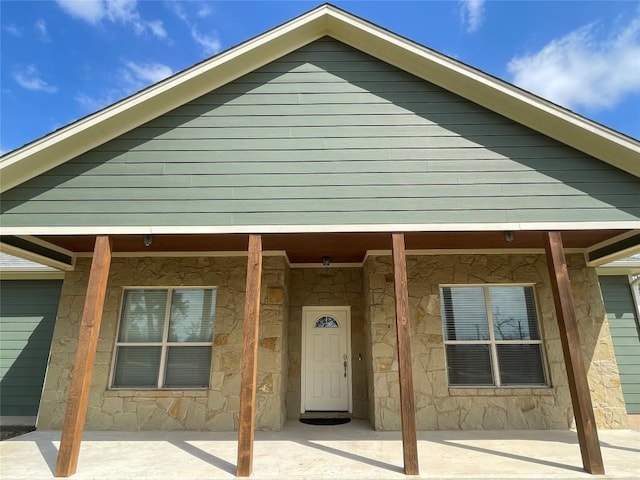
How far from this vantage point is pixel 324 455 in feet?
13.5

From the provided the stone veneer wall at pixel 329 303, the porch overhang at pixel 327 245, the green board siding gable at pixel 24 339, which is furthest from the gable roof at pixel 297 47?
the green board siding gable at pixel 24 339

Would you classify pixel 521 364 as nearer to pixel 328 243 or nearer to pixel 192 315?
pixel 328 243

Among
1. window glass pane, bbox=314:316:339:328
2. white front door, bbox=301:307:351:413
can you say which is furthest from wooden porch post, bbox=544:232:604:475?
window glass pane, bbox=314:316:339:328

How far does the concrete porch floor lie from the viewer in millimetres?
3465

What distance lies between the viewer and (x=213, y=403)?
5.66 metres

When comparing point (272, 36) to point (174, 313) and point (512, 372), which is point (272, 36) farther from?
point (512, 372)

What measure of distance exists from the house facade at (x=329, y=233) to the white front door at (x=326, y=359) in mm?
59

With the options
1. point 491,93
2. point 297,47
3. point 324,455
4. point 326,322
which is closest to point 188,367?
point 326,322

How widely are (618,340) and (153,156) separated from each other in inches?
341

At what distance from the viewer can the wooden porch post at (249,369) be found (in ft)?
11.5

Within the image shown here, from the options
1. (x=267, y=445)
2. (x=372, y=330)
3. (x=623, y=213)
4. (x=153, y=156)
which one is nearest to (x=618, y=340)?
(x=623, y=213)

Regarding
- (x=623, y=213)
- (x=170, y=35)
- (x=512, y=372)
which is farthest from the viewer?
(x=170, y=35)

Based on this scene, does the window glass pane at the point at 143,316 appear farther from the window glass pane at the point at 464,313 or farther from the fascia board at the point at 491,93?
the fascia board at the point at 491,93

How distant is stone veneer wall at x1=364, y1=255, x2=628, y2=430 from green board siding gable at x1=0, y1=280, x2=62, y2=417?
696 cm
